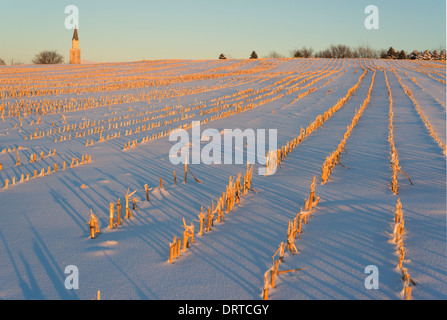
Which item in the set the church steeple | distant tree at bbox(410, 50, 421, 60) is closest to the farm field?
the church steeple

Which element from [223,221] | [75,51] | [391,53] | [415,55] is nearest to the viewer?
[223,221]

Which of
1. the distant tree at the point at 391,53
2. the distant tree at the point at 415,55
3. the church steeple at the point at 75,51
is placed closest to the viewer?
the church steeple at the point at 75,51

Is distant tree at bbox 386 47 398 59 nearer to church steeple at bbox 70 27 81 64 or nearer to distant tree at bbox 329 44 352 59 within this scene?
distant tree at bbox 329 44 352 59

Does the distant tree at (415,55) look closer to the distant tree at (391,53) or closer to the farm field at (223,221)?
the distant tree at (391,53)

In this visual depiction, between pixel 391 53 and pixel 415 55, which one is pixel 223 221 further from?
pixel 415 55

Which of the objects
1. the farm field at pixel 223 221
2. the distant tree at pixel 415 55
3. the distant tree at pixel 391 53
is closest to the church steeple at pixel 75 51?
the farm field at pixel 223 221

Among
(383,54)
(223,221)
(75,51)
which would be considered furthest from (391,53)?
(223,221)

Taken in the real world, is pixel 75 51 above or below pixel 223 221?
above

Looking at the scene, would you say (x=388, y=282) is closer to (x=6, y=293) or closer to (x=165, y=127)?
(x=6, y=293)

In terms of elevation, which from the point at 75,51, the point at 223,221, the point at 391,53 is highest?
the point at 391,53

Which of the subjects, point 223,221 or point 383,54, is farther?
point 383,54

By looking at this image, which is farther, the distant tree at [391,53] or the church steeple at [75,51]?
the distant tree at [391,53]

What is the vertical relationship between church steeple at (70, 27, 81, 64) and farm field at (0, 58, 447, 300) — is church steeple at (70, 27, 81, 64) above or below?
above

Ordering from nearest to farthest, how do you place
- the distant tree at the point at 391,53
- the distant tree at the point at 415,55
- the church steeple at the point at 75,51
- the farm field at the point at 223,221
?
the farm field at the point at 223,221 < the church steeple at the point at 75,51 < the distant tree at the point at 391,53 < the distant tree at the point at 415,55
